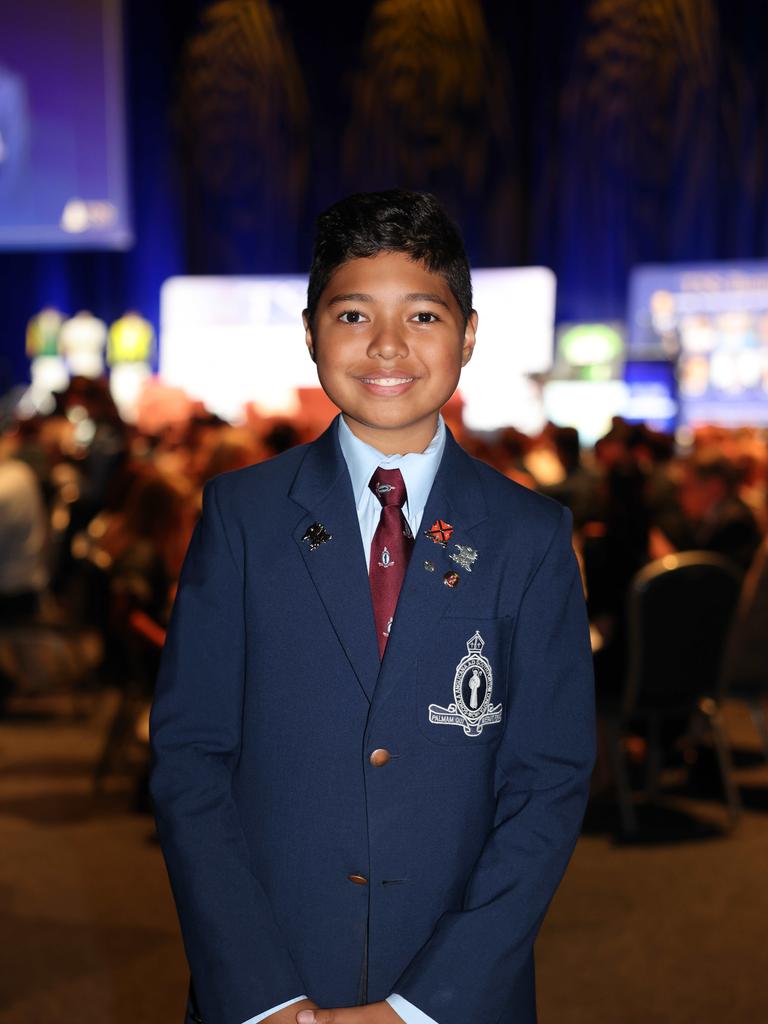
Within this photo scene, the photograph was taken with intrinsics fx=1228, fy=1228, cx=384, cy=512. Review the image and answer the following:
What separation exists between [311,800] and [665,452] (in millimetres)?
5953

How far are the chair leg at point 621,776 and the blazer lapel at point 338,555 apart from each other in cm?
334

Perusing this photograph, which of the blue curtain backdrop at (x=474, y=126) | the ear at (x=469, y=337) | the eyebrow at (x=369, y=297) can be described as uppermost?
the blue curtain backdrop at (x=474, y=126)

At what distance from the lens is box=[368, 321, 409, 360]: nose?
4.16 feet

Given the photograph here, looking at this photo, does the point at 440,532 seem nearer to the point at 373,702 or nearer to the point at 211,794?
the point at 373,702

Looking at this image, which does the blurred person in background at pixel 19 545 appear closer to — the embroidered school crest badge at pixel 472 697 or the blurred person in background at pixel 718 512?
the blurred person in background at pixel 718 512

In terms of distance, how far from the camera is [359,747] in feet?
4.15

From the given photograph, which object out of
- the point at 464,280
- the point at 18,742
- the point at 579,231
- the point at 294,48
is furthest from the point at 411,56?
the point at 464,280

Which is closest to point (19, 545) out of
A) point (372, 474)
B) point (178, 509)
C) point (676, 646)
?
point (178, 509)

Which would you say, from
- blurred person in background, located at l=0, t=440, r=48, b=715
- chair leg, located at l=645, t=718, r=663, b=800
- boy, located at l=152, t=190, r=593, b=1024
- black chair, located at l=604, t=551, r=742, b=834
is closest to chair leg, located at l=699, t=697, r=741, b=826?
black chair, located at l=604, t=551, r=742, b=834

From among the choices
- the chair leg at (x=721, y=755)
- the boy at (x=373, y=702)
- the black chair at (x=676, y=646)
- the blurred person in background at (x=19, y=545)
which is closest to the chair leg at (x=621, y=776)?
the black chair at (x=676, y=646)

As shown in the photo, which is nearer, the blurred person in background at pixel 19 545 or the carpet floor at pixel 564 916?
the carpet floor at pixel 564 916

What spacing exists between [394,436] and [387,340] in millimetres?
129

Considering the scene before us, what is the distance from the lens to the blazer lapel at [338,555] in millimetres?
1271

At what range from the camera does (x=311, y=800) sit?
1.27 m
